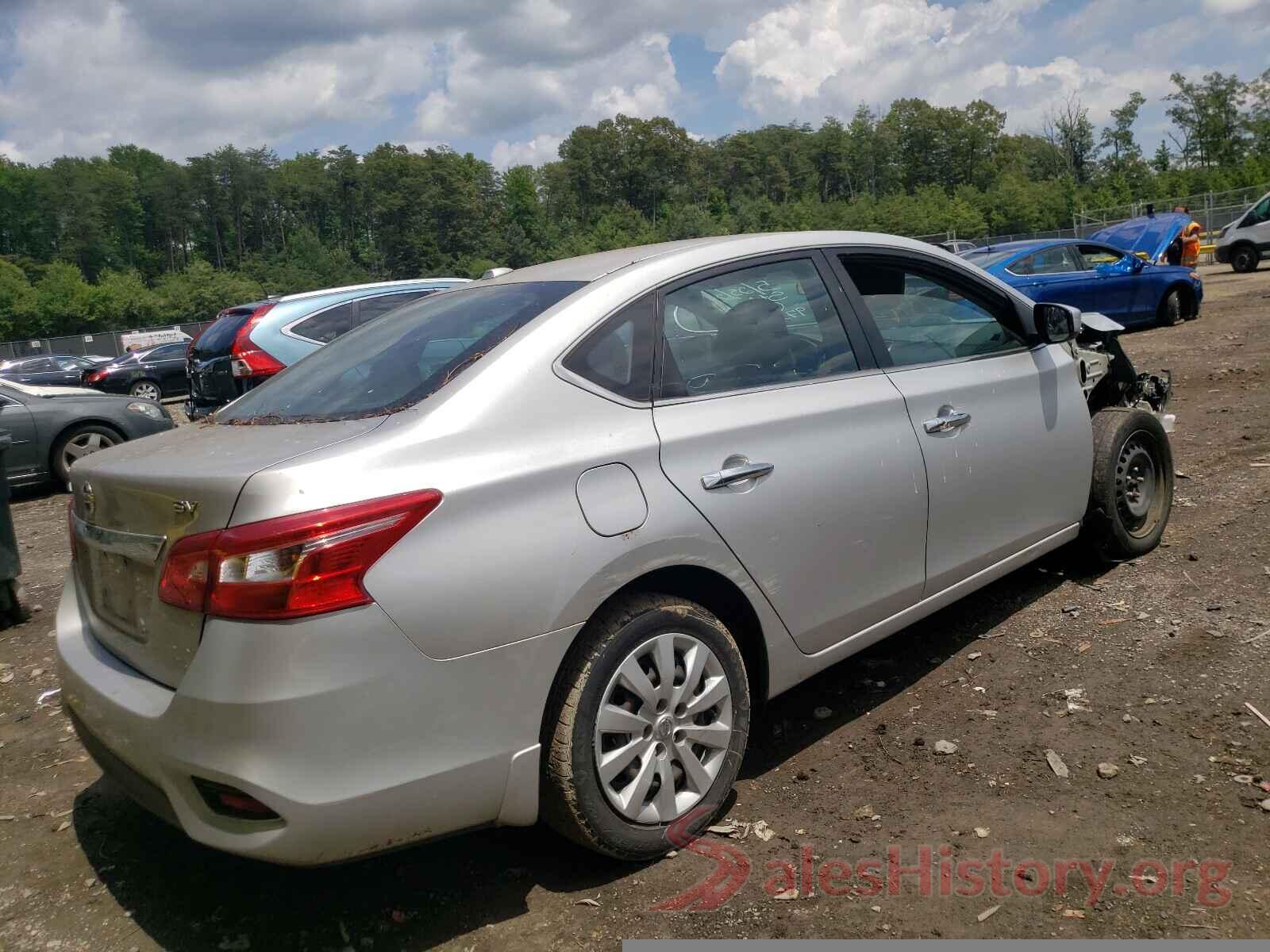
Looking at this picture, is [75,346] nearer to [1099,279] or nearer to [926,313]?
[1099,279]

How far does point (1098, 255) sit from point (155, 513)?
15076 millimetres

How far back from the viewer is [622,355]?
294cm

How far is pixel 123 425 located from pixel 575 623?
941 cm

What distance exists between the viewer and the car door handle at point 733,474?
288 centimetres

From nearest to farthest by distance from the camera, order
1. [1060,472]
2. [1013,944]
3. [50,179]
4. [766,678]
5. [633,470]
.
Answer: [1013,944] → [633,470] → [766,678] → [1060,472] → [50,179]

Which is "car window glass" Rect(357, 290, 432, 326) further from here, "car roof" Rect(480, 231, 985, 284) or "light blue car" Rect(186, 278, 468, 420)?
"car roof" Rect(480, 231, 985, 284)

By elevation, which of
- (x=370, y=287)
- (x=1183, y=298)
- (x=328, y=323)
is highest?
(x=370, y=287)

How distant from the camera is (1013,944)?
8.05 feet

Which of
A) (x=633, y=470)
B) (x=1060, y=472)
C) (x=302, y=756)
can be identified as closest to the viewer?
(x=302, y=756)

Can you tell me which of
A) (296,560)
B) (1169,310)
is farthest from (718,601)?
(1169,310)

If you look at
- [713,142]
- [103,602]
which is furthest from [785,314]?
[713,142]

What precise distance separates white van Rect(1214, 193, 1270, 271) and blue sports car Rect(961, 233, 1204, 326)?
941cm

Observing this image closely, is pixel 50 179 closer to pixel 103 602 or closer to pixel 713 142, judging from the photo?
pixel 713 142

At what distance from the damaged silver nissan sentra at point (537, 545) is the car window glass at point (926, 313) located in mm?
20
